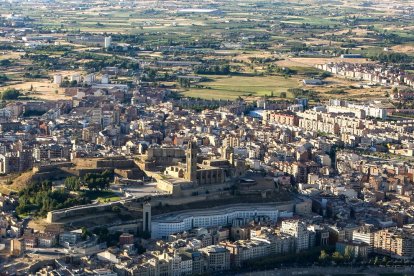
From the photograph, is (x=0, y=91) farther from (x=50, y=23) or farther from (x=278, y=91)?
(x=50, y=23)

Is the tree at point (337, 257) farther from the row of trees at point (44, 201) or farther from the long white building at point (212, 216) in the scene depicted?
the row of trees at point (44, 201)

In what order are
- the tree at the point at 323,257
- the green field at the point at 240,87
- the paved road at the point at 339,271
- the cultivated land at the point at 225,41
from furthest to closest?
the cultivated land at the point at 225,41
the green field at the point at 240,87
the tree at the point at 323,257
the paved road at the point at 339,271

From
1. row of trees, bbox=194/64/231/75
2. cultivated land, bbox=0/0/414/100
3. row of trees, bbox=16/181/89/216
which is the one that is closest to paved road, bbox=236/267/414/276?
row of trees, bbox=16/181/89/216

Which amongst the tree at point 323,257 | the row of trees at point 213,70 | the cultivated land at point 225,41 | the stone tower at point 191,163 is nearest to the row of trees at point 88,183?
the stone tower at point 191,163

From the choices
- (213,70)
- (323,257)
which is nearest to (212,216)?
(323,257)

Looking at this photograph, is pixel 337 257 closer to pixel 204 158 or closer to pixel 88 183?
pixel 204 158

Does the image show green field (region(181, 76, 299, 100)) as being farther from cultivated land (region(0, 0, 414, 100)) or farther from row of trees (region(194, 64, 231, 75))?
row of trees (region(194, 64, 231, 75))

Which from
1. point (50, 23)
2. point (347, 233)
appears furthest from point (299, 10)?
point (347, 233)
